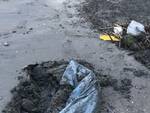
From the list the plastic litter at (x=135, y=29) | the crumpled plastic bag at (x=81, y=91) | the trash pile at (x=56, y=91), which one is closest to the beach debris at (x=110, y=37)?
the plastic litter at (x=135, y=29)

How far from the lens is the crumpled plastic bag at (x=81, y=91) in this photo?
18.1 ft

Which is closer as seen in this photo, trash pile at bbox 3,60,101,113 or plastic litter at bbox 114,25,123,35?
trash pile at bbox 3,60,101,113

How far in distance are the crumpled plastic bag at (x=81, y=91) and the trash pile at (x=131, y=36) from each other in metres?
1.72

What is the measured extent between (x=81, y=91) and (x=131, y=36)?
242 centimetres

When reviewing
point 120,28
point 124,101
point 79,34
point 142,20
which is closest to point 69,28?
point 79,34

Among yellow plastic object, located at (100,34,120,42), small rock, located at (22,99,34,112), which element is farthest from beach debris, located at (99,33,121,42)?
small rock, located at (22,99,34,112)

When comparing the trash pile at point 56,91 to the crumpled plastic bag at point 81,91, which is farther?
the trash pile at point 56,91

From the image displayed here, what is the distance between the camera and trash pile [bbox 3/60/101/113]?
5.67m

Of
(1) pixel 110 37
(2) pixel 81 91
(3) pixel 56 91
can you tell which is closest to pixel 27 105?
(3) pixel 56 91

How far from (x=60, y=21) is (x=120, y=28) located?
60.5 inches

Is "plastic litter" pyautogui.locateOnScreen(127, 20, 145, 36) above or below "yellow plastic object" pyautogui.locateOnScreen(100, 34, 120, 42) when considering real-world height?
above

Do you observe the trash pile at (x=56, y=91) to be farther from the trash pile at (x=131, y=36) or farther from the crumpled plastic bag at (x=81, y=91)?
the trash pile at (x=131, y=36)

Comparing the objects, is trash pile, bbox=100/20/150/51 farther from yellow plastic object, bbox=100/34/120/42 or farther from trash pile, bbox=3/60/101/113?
trash pile, bbox=3/60/101/113

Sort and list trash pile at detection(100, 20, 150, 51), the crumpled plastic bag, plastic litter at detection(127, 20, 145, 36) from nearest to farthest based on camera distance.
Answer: the crumpled plastic bag, trash pile at detection(100, 20, 150, 51), plastic litter at detection(127, 20, 145, 36)
